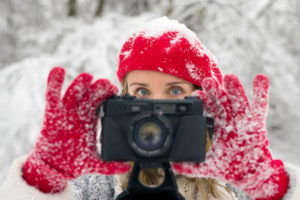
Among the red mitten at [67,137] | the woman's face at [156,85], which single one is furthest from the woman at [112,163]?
the woman's face at [156,85]

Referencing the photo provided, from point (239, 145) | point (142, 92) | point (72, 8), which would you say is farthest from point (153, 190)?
point (72, 8)

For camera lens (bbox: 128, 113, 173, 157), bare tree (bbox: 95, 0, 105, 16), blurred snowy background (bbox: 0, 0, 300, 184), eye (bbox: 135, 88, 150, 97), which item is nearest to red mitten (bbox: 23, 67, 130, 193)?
camera lens (bbox: 128, 113, 173, 157)

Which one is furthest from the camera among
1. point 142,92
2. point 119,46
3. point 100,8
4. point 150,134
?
point 100,8

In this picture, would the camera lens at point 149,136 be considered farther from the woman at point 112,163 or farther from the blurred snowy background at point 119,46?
the blurred snowy background at point 119,46

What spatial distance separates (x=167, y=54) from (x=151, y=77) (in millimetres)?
103

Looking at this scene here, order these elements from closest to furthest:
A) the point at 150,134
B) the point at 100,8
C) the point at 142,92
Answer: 1. the point at 150,134
2. the point at 142,92
3. the point at 100,8

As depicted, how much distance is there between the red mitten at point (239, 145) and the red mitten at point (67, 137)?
9.4 inches

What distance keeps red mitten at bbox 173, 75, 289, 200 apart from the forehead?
10.5 inches

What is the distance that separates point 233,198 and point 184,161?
1.17ft

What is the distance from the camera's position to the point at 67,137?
34.2 inches

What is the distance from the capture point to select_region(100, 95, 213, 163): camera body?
0.81 meters

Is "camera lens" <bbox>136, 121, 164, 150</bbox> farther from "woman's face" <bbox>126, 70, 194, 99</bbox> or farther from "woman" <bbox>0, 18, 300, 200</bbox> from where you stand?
"woman's face" <bbox>126, 70, 194, 99</bbox>

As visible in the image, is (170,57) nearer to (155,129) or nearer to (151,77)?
(151,77)

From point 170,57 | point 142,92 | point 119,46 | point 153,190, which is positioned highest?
point 119,46
